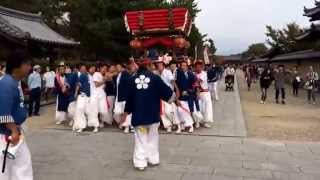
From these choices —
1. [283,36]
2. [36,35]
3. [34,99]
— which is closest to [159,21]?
[34,99]

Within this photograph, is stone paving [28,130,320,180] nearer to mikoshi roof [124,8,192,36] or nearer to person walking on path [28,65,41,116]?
person walking on path [28,65,41,116]

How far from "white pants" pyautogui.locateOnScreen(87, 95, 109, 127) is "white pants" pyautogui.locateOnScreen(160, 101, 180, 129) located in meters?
1.50

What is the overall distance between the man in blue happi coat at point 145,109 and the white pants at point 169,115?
3380 millimetres

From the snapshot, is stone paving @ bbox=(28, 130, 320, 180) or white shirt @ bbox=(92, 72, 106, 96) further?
white shirt @ bbox=(92, 72, 106, 96)

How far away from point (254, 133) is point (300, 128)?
1.63 meters

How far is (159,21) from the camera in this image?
14922 millimetres

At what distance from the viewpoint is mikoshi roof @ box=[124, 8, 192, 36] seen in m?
14.7

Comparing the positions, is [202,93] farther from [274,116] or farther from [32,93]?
[32,93]

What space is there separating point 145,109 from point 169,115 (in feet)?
12.1

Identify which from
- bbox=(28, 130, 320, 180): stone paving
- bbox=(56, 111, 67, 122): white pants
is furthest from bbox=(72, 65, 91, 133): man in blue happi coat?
bbox=(56, 111, 67, 122): white pants

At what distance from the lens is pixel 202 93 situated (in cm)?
1142

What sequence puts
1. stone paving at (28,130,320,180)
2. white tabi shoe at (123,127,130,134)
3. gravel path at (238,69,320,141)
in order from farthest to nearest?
white tabi shoe at (123,127,130,134), gravel path at (238,69,320,141), stone paving at (28,130,320,180)

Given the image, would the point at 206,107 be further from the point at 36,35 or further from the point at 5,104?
the point at 36,35

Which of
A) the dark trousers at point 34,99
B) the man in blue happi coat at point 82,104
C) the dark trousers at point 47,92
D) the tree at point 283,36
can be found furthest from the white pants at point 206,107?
the tree at point 283,36
